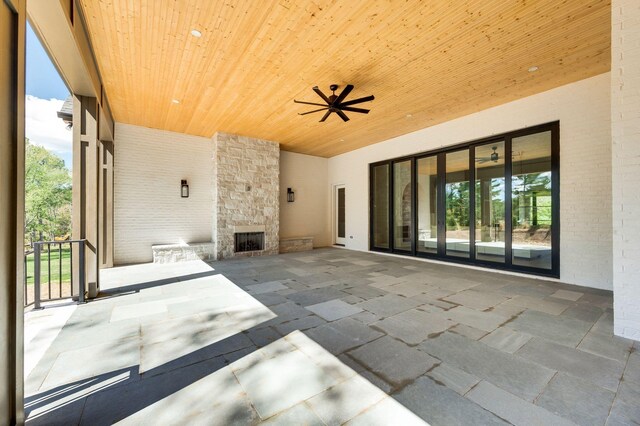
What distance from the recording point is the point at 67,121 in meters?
5.42

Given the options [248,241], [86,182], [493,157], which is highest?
[493,157]

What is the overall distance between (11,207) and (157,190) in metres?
6.16

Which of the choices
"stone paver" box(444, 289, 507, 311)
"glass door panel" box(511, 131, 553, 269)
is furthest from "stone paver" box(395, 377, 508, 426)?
"glass door panel" box(511, 131, 553, 269)

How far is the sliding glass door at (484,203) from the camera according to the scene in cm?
511

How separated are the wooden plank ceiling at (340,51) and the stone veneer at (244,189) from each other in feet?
5.92

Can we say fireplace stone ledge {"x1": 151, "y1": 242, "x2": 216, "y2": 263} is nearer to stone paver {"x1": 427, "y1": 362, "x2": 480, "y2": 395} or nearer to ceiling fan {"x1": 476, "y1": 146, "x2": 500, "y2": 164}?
stone paver {"x1": 427, "y1": 362, "x2": 480, "y2": 395}

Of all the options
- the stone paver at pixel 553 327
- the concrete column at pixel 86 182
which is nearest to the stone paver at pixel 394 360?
the stone paver at pixel 553 327

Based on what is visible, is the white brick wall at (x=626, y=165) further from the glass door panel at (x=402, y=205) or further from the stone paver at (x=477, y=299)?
the glass door panel at (x=402, y=205)

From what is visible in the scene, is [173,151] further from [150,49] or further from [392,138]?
[392,138]

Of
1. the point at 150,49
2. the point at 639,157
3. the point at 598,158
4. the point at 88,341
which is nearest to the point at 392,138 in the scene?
the point at 598,158

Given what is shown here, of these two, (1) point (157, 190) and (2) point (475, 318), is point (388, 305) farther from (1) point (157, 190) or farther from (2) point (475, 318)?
(1) point (157, 190)

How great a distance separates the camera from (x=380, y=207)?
8.54m

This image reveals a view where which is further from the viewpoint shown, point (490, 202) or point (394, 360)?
point (490, 202)

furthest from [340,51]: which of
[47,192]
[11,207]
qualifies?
[47,192]
